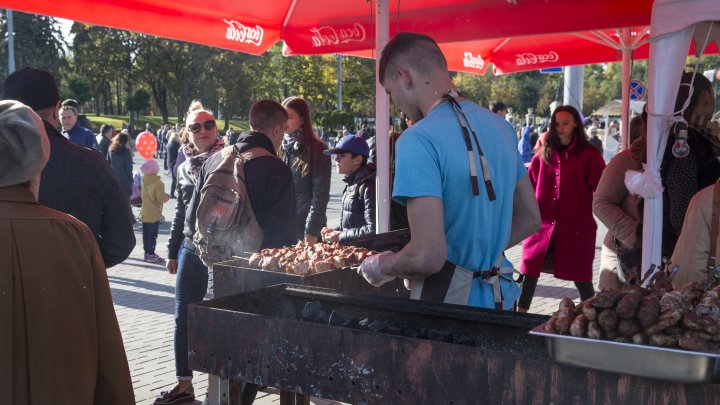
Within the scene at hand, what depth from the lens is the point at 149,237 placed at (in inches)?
433

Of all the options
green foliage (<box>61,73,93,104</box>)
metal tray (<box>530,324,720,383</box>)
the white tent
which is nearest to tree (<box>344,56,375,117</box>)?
green foliage (<box>61,73,93,104</box>)

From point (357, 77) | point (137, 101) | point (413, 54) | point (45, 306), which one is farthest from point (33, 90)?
point (137, 101)

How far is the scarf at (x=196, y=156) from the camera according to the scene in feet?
17.7

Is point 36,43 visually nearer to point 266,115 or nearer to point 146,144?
point 146,144

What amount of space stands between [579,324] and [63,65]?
5934cm

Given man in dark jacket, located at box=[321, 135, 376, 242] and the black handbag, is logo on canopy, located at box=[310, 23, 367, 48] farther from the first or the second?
the black handbag

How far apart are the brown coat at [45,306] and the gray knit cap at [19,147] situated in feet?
0.17

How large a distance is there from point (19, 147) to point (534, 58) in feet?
26.9

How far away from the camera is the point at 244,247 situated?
4.92 metres

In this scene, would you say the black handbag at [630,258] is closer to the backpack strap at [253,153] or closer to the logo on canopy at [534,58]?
the backpack strap at [253,153]

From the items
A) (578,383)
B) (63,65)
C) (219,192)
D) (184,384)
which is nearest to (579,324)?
(578,383)

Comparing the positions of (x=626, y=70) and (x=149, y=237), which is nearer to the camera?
(x=626, y=70)

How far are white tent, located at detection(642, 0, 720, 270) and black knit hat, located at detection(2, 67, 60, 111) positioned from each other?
334 cm

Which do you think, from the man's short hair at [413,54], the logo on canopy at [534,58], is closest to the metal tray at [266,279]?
the man's short hair at [413,54]
